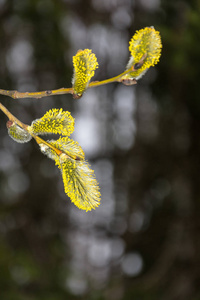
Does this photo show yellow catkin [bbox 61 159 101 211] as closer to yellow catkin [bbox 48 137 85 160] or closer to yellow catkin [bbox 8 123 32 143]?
yellow catkin [bbox 48 137 85 160]

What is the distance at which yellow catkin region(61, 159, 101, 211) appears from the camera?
2.13 feet

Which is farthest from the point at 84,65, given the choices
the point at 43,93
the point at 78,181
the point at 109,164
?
the point at 109,164

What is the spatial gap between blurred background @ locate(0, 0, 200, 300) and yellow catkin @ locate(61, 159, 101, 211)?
1.33 metres

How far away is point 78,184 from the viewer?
25.6 inches

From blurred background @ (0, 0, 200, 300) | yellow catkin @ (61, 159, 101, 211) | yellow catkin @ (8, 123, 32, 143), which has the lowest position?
yellow catkin @ (61, 159, 101, 211)

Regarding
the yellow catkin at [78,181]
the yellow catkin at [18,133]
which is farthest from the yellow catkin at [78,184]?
the yellow catkin at [18,133]

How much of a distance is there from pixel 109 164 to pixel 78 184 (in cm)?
390

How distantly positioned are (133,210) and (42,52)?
6.90 ft

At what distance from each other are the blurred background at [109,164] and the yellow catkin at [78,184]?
1326 mm

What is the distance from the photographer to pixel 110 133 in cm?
462

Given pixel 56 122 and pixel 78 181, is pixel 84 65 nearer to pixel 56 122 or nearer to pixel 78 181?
pixel 56 122

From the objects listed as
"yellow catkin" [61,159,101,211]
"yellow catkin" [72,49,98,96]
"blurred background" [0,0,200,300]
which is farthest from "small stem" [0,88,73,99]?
"blurred background" [0,0,200,300]

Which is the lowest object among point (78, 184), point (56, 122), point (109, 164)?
point (78, 184)

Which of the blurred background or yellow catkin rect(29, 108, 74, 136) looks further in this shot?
the blurred background
